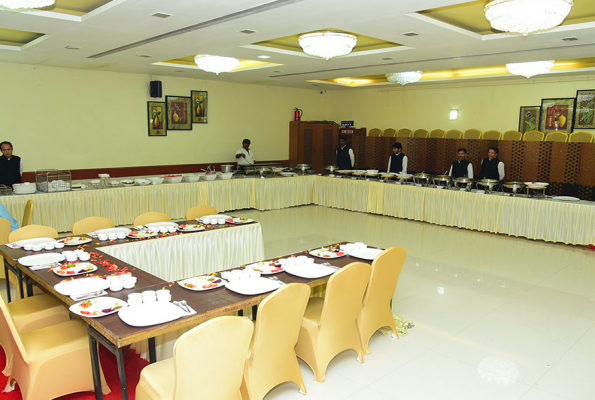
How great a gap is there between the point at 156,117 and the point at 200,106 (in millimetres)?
1200

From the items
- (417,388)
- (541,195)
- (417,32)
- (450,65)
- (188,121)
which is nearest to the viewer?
(417,388)

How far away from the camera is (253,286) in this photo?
3.13 metres

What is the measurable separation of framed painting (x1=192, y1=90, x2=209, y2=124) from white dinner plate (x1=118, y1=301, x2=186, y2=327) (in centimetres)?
891

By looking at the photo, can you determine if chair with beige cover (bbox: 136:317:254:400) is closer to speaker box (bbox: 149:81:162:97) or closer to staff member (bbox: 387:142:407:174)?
staff member (bbox: 387:142:407:174)

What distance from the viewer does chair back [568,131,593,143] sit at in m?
9.02

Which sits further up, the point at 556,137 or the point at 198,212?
the point at 556,137

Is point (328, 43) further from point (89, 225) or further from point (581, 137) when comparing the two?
point (581, 137)

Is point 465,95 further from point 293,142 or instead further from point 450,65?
point 293,142

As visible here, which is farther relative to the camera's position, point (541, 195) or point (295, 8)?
point (541, 195)

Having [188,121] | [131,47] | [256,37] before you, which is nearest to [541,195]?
[256,37]

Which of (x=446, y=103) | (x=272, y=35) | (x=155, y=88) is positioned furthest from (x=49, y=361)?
(x=446, y=103)

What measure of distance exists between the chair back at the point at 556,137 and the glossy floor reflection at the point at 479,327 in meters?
3.23

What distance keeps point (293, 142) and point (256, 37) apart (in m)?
7.47

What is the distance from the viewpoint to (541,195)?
743cm
